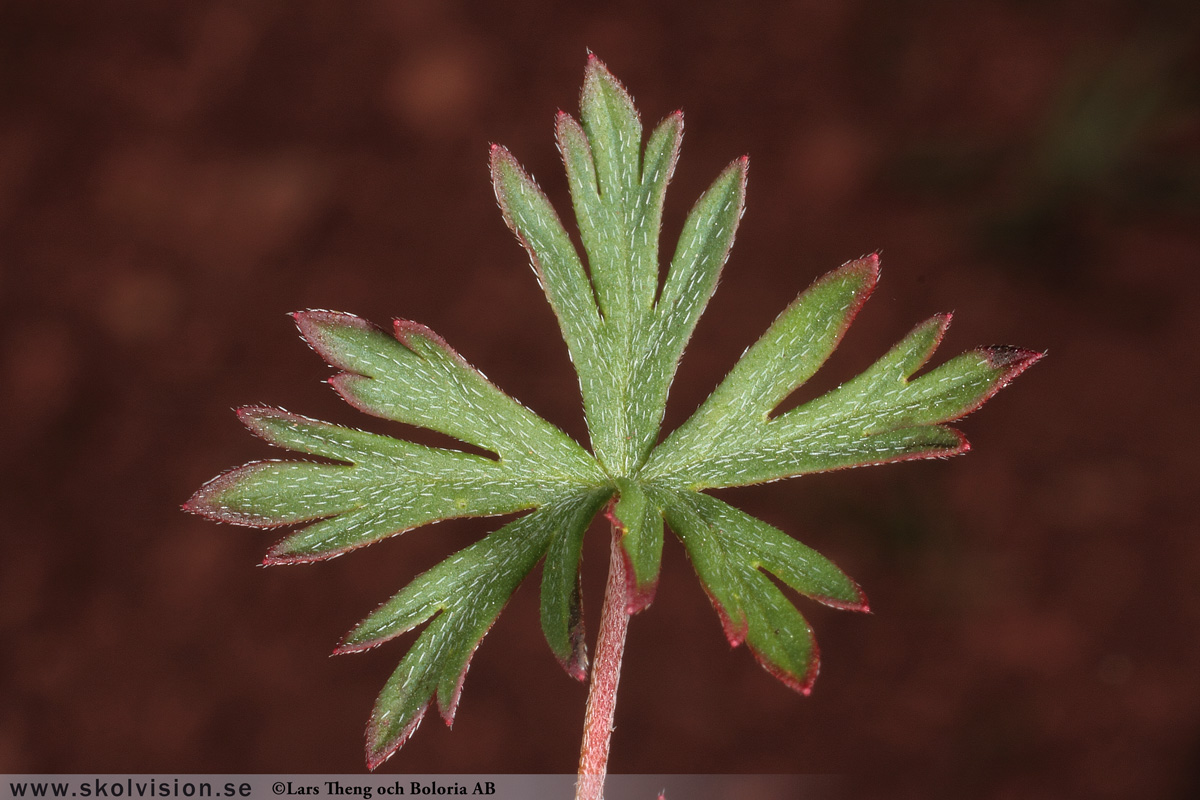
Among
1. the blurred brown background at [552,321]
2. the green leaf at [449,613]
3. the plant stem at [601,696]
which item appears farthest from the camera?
the blurred brown background at [552,321]

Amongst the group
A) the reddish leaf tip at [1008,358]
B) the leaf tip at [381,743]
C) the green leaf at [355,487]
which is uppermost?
the reddish leaf tip at [1008,358]

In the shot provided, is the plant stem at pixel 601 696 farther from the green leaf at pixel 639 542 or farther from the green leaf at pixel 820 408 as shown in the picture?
the green leaf at pixel 820 408

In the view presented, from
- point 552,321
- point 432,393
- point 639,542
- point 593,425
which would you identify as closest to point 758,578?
point 639,542

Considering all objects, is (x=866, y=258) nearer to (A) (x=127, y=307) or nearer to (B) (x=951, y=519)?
(B) (x=951, y=519)

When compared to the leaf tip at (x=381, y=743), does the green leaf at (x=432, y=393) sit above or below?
above

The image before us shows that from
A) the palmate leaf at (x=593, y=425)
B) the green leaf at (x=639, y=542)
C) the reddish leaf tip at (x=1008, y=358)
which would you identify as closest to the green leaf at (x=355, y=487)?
the palmate leaf at (x=593, y=425)

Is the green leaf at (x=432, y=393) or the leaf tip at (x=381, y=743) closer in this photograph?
the leaf tip at (x=381, y=743)

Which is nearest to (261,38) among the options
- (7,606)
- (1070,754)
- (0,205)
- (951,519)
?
(0,205)
